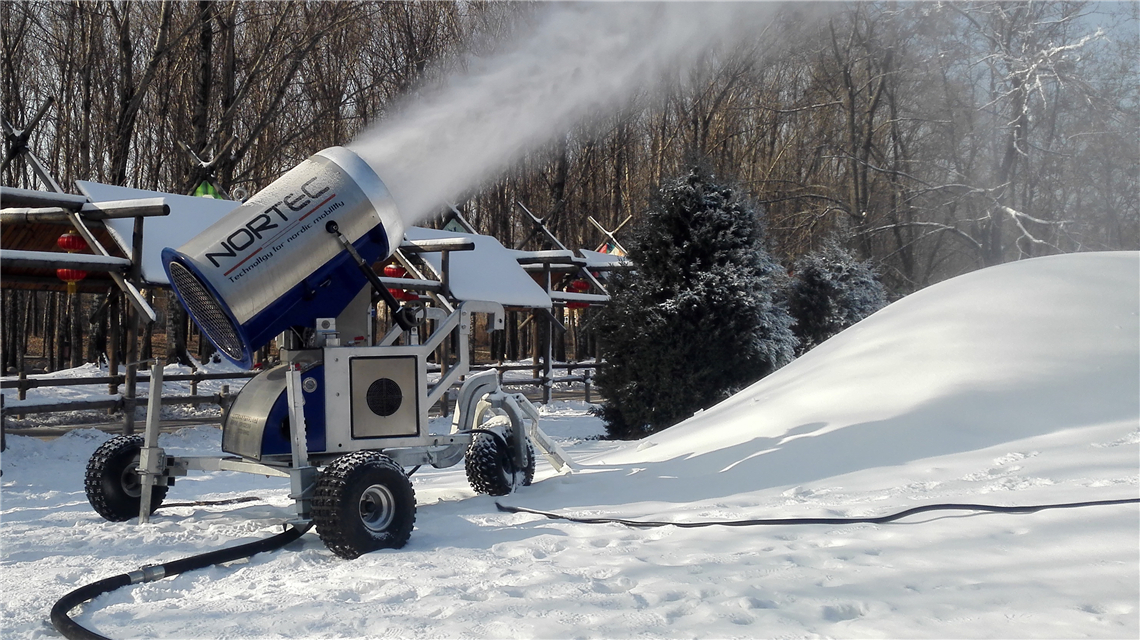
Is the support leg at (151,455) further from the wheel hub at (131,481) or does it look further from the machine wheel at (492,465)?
the machine wheel at (492,465)

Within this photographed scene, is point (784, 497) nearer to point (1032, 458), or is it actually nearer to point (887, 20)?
point (1032, 458)

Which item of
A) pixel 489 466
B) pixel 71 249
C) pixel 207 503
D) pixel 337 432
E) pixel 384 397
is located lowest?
pixel 207 503

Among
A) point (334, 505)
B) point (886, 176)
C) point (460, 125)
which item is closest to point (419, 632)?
point (334, 505)

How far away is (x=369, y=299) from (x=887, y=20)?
73.9ft

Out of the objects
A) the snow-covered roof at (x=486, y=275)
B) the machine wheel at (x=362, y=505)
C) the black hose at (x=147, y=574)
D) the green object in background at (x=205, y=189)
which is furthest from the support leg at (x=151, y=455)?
the green object in background at (x=205, y=189)

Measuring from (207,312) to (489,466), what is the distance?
246 centimetres

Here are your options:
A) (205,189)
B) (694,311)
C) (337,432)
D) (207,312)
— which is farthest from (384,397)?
(205,189)

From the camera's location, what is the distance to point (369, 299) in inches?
285

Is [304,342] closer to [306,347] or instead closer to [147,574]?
[306,347]

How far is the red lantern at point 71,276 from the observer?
13727mm

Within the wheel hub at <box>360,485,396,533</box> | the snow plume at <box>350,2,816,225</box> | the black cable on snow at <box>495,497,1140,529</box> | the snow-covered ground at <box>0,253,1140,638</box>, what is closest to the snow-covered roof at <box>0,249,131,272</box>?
the snow-covered ground at <box>0,253,1140,638</box>

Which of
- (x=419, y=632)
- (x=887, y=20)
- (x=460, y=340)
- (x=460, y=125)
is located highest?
(x=887, y=20)

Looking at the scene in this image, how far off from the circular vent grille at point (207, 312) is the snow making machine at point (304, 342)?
0.04 ft

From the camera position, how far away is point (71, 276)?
45.4 feet
